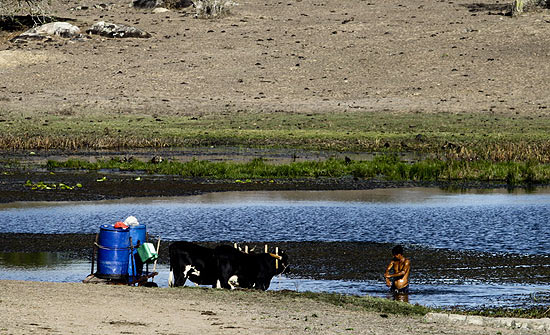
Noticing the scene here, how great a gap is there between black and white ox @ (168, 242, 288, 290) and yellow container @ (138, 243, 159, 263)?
0.32 metres

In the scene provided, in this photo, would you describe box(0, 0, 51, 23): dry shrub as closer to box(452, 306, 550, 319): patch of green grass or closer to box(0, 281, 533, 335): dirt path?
box(0, 281, 533, 335): dirt path

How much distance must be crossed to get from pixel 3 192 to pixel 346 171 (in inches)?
502

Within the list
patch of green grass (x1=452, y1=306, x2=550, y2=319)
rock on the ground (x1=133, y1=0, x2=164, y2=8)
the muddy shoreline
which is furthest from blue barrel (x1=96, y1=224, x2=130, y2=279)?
rock on the ground (x1=133, y1=0, x2=164, y2=8)

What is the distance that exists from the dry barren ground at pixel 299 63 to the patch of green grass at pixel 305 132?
282 cm

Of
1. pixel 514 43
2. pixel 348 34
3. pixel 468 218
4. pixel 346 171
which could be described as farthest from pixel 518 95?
pixel 468 218

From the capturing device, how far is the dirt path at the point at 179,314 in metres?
12.5

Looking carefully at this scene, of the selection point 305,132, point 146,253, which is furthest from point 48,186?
point 305,132

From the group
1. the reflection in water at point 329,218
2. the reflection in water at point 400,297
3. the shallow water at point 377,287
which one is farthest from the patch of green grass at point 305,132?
the reflection in water at point 400,297

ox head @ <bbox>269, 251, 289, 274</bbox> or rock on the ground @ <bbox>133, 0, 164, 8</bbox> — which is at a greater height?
rock on the ground @ <bbox>133, 0, 164, 8</bbox>

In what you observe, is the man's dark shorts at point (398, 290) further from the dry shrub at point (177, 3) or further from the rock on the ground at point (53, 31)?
the dry shrub at point (177, 3)

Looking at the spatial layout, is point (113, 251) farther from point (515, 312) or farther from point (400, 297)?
point (515, 312)

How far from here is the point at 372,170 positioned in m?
37.9

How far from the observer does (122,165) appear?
39375mm

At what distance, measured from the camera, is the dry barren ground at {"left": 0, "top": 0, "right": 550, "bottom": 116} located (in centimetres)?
6462
